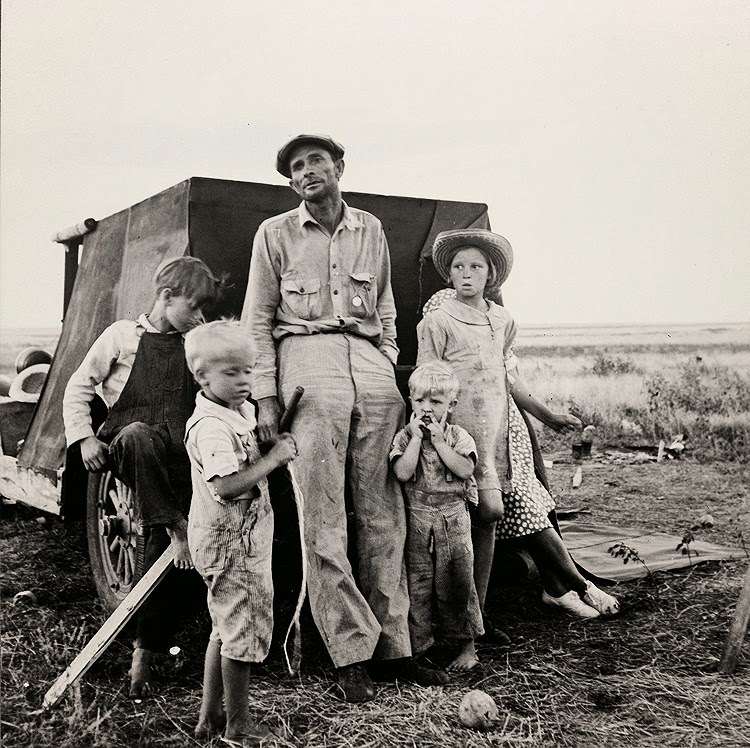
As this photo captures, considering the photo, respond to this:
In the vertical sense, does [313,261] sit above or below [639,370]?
above

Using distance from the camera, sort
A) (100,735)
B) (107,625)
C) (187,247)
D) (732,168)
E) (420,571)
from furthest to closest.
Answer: (732,168) → (187,247) → (420,571) → (107,625) → (100,735)

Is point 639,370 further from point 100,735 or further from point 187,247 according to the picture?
Result: point 100,735

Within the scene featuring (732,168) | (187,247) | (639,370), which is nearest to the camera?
(187,247)

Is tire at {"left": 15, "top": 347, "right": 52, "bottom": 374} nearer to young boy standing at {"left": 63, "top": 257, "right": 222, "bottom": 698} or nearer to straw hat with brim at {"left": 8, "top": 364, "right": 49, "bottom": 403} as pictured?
straw hat with brim at {"left": 8, "top": 364, "right": 49, "bottom": 403}

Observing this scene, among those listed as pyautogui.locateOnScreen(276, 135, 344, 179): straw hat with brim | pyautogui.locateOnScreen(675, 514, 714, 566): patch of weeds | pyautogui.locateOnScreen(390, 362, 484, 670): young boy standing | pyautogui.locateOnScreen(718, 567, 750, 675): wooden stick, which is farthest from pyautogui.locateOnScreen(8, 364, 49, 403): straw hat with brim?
pyautogui.locateOnScreen(718, 567, 750, 675): wooden stick

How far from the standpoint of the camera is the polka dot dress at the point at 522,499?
452 centimetres

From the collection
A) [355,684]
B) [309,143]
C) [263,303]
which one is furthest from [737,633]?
[309,143]

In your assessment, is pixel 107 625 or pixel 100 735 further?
pixel 107 625

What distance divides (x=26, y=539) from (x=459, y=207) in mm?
3953

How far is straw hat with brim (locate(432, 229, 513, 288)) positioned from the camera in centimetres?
445

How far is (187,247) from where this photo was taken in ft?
13.7

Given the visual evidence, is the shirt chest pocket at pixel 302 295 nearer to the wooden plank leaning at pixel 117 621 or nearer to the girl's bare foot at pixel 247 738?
the wooden plank leaning at pixel 117 621

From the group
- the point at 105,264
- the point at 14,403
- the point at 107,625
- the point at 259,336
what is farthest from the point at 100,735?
the point at 14,403

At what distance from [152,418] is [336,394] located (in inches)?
33.4
